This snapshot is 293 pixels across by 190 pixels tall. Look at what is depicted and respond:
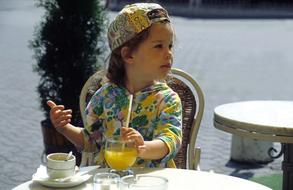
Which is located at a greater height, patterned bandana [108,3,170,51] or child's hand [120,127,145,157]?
patterned bandana [108,3,170,51]

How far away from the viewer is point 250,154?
667 cm

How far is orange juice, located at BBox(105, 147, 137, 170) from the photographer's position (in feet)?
9.09

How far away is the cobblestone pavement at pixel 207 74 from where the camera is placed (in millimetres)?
6723

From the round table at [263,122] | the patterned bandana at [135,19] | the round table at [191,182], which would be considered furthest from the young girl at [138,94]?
the round table at [263,122]

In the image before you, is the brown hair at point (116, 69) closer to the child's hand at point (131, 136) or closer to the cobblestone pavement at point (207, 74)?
the cobblestone pavement at point (207, 74)

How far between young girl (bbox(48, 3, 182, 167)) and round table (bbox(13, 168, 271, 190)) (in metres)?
0.13

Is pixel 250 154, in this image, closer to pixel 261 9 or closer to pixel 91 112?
pixel 91 112

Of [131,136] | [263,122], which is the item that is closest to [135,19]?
[131,136]

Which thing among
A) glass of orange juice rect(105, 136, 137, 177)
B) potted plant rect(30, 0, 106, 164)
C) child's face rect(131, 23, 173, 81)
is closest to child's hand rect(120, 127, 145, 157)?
glass of orange juice rect(105, 136, 137, 177)

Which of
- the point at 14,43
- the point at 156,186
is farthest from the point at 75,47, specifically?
the point at 14,43

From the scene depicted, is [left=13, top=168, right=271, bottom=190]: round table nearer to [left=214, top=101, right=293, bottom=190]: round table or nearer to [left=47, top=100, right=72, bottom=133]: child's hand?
[left=47, top=100, right=72, bottom=133]: child's hand

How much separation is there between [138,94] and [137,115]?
0.10m

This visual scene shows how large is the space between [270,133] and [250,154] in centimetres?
269

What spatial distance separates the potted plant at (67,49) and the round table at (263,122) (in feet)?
7.10
